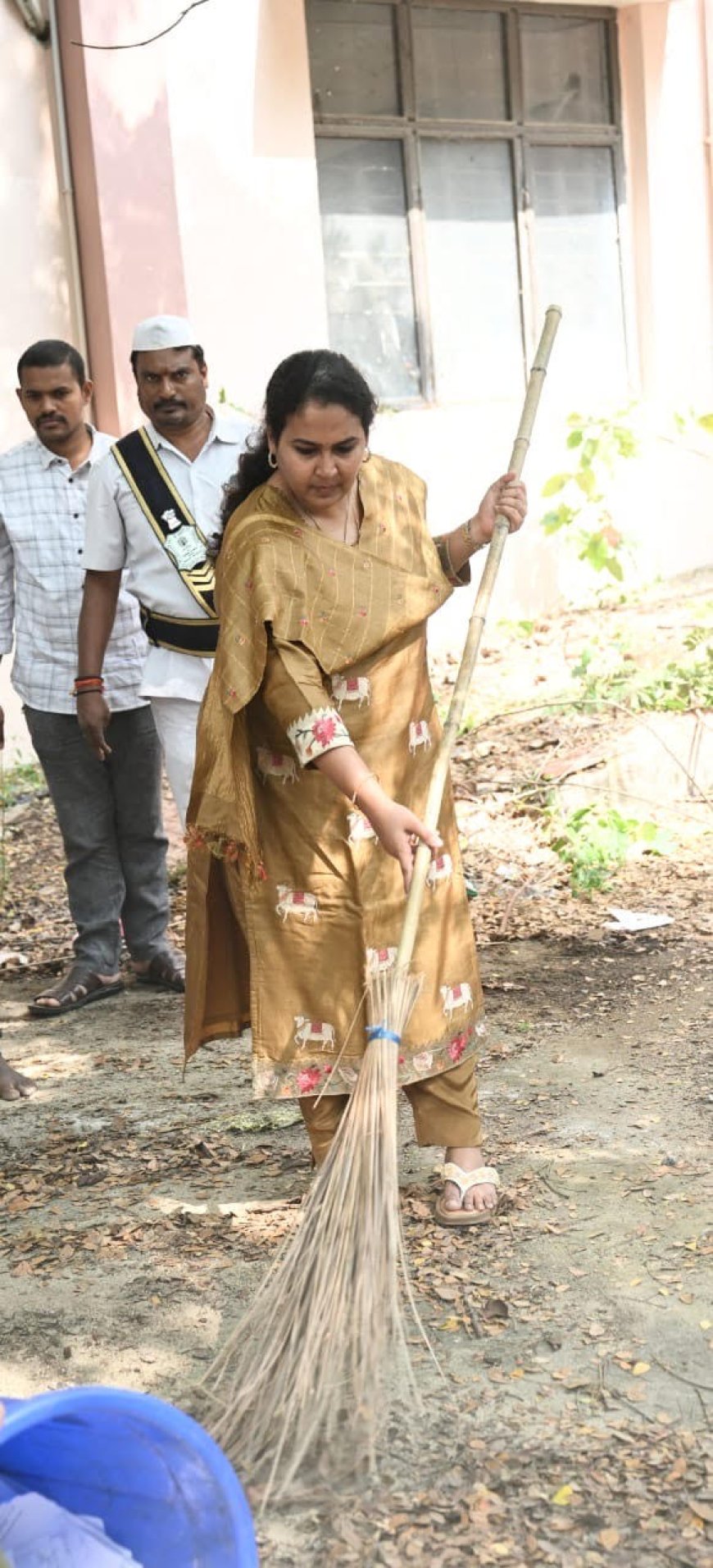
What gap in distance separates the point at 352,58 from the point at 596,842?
450 cm

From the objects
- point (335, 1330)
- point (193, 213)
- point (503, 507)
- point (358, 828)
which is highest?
point (193, 213)

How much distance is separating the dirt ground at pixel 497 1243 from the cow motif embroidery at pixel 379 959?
0.58 meters

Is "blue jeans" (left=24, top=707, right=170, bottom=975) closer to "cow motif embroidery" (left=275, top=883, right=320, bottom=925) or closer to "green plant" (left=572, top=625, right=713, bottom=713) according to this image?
"cow motif embroidery" (left=275, top=883, right=320, bottom=925)

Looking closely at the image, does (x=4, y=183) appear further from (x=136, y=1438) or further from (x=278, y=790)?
(x=136, y=1438)

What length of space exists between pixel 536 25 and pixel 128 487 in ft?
18.2

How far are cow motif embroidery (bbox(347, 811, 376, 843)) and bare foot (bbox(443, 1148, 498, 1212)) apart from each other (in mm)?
695

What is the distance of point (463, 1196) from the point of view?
334cm

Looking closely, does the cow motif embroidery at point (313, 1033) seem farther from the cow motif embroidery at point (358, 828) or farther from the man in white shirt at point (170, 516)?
the man in white shirt at point (170, 516)

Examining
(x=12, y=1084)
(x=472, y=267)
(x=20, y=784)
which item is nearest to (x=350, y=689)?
(x=12, y=1084)

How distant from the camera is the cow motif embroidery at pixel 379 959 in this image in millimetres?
3152

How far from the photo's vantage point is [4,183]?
737 cm

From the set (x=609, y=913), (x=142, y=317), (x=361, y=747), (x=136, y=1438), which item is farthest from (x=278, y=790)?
(x=142, y=317)

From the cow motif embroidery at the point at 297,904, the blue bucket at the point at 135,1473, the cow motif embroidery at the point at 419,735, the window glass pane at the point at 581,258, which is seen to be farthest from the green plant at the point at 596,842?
the window glass pane at the point at 581,258

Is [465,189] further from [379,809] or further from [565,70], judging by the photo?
[379,809]
